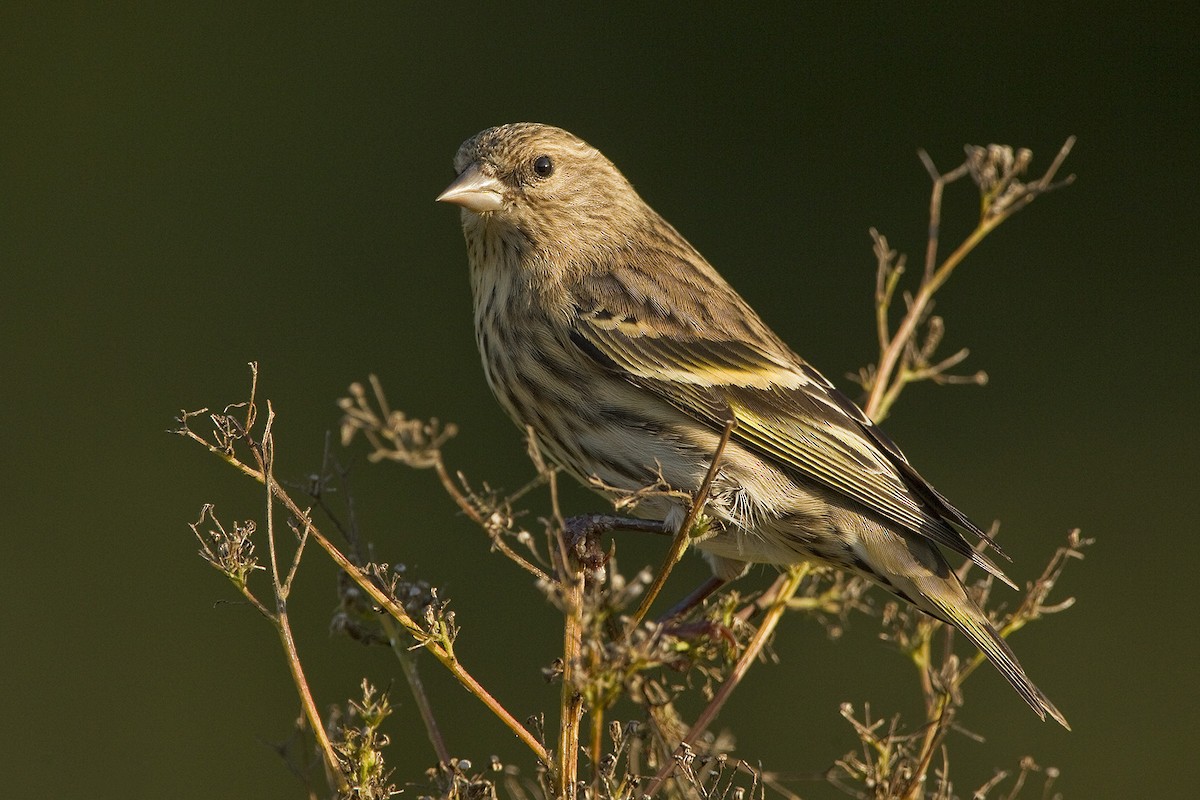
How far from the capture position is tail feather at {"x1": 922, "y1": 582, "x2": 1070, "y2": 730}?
2.75 metres

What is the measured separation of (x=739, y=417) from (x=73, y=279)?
11.8ft

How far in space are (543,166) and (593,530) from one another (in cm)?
121

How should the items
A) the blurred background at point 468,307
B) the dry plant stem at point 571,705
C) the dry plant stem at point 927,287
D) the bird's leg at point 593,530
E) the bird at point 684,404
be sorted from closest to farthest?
the dry plant stem at point 571,705, the bird's leg at point 593,530, the dry plant stem at point 927,287, the bird at point 684,404, the blurred background at point 468,307

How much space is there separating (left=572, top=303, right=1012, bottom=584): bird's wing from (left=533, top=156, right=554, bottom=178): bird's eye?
41 cm

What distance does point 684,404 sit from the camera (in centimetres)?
305

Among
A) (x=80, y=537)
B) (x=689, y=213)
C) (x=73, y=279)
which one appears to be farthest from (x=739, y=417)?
(x=73, y=279)

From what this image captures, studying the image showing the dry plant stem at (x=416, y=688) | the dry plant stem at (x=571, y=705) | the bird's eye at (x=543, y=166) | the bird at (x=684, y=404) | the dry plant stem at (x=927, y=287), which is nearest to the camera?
the dry plant stem at (x=571, y=705)

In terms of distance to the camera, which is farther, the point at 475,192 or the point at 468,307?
the point at 468,307

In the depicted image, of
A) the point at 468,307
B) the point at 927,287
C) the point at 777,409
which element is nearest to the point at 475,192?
the point at 777,409

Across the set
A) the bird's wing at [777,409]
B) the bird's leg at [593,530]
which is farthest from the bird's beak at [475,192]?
the bird's leg at [593,530]

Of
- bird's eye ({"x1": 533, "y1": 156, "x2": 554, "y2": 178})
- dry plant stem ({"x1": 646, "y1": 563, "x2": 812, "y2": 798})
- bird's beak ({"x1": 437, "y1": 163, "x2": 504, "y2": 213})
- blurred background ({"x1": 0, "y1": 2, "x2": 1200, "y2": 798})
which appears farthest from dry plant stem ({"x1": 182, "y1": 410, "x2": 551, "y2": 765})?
blurred background ({"x1": 0, "y1": 2, "x2": 1200, "y2": 798})

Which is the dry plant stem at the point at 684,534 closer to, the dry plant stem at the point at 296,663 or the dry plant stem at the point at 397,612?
the dry plant stem at the point at 397,612

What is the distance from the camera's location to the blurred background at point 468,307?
4.97 m

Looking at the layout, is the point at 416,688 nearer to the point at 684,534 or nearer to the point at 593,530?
the point at 684,534
